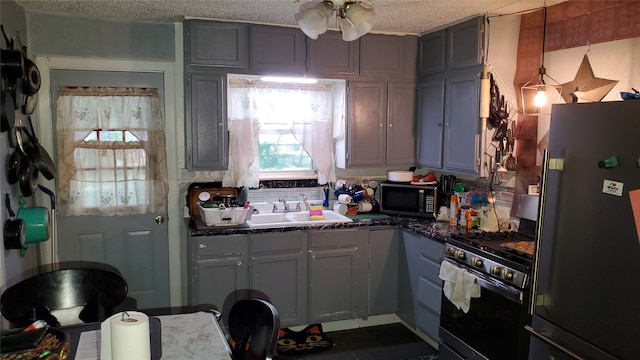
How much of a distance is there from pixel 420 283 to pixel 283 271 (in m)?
1.01

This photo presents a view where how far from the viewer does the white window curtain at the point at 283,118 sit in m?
3.88

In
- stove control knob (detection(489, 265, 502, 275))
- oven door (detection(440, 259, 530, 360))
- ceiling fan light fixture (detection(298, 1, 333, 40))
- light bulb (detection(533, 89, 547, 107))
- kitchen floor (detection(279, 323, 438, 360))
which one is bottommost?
kitchen floor (detection(279, 323, 438, 360))

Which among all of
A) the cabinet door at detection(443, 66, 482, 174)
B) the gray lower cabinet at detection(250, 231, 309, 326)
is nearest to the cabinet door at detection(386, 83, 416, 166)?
the cabinet door at detection(443, 66, 482, 174)

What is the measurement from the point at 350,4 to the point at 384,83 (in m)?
1.72

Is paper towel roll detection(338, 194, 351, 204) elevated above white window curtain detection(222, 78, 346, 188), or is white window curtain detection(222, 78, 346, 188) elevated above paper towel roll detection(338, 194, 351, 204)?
white window curtain detection(222, 78, 346, 188)

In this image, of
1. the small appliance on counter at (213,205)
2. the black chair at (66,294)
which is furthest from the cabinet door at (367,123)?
the black chair at (66,294)

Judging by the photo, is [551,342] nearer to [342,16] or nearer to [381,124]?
[342,16]

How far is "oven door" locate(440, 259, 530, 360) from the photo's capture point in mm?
2564

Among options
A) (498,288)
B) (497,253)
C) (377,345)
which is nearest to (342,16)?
(497,253)

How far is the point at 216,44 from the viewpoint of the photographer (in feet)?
11.6

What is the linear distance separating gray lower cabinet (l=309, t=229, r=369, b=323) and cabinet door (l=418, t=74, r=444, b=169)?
83cm

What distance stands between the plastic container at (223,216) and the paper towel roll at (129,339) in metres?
2.02

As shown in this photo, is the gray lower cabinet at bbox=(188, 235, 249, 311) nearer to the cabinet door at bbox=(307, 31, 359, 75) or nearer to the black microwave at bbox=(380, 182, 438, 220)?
the black microwave at bbox=(380, 182, 438, 220)

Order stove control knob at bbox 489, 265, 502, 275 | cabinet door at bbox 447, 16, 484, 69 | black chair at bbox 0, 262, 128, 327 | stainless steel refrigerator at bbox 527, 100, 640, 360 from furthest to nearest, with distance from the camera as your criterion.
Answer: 1. cabinet door at bbox 447, 16, 484, 69
2. stove control knob at bbox 489, 265, 502, 275
3. black chair at bbox 0, 262, 128, 327
4. stainless steel refrigerator at bbox 527, 100, 640, 360
